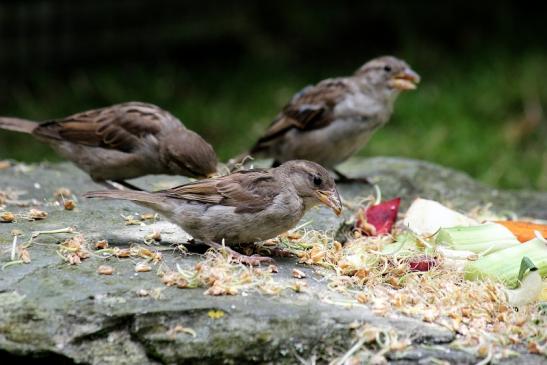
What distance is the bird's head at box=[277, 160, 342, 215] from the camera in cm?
479

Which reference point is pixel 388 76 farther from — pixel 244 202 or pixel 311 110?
pixel 244 202

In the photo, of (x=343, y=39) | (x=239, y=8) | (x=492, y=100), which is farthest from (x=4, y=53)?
(x=492, y=100)

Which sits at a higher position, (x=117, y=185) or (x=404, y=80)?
(x=404, y=80)

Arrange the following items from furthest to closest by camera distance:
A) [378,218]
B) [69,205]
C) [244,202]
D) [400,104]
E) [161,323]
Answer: [400,104], [378,218], [69,205], [244,202], [161,323]

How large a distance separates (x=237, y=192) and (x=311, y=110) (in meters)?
2.59

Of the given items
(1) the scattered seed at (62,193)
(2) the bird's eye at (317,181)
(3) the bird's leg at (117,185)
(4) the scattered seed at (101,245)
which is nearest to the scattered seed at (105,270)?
(4) the scattered seed at (101,245)

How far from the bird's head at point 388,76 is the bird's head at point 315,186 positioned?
8.76ft

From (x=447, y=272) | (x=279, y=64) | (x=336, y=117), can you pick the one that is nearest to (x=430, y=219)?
(x=447, y=272)

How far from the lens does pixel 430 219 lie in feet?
18.5

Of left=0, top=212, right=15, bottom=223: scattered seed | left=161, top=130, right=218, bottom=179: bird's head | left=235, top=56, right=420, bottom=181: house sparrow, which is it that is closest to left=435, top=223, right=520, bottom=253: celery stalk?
left=161, top=130, right=218, bottom=179: bird's head

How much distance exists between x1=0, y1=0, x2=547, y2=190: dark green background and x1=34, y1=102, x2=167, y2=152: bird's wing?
2963mm

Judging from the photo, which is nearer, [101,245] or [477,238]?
[101,245]

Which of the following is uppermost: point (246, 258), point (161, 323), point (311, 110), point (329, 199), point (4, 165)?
point (329, 199)

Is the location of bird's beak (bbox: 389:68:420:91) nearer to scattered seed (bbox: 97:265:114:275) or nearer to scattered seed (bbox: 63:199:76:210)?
scattered seed (bbox: 63:199:76:210)
